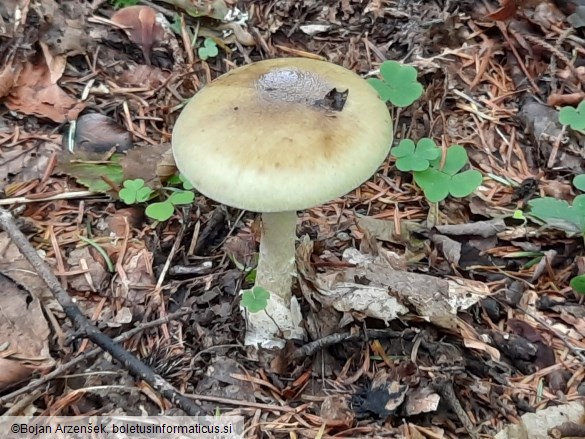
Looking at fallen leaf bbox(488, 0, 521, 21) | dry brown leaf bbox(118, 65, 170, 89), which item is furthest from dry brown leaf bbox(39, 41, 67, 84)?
fallen leaf bbox(488, 0, 521, 21)

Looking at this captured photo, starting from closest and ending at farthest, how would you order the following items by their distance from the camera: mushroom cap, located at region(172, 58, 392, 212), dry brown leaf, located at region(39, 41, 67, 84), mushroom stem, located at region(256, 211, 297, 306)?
mushroom cap, located at region(172, 58, 392, 212) → mushroom stem, located at region(256, 211, 297, 306) → dry brown leaf, located at region(39, 41, 67, 84)

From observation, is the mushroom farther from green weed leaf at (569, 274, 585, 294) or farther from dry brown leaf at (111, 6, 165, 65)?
dry brown leaf at (111, 6, 165, 65)

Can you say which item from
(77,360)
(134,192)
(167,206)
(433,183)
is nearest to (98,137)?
(134,192)

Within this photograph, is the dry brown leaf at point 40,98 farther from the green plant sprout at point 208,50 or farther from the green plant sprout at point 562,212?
the green plant sprout at point 562,212

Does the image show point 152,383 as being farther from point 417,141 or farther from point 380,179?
point 417,141

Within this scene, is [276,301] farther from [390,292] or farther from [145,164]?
[145,164]

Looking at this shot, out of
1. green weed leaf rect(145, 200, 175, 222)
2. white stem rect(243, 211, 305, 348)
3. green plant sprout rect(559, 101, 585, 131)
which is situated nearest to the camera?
white stem rect(243, 211, 305, 348)
